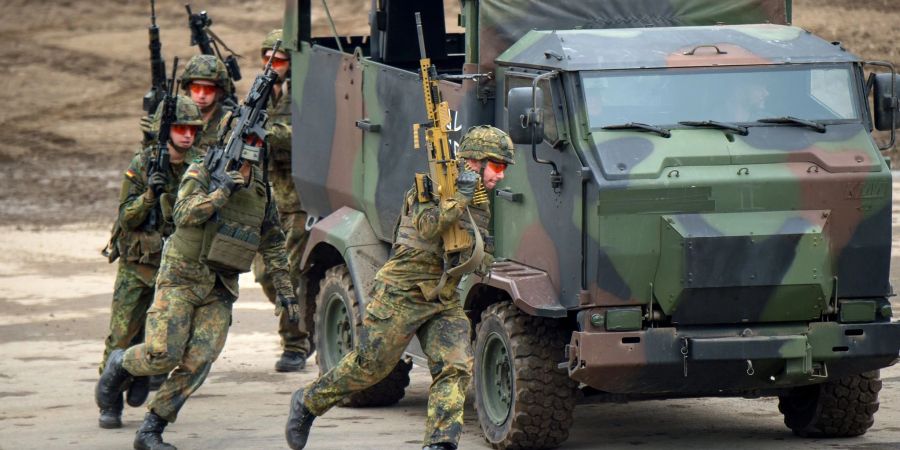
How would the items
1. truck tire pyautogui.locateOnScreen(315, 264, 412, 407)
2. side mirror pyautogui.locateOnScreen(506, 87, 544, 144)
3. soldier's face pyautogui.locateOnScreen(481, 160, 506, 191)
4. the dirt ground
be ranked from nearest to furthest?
soldier's face pyautogui.locateOnScreen(481, 160, 506, 191) < side mirror pyautogui.locateOnScreen(506, 87, 544, 144) < the dirt ground < truck tire pyautogui.locateOnScreen(315, 264, 412, 407)

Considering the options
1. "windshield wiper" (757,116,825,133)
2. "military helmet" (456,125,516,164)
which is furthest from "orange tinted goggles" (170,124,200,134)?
"windshield wiper" (757,116,825,133)

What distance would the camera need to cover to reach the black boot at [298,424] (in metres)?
9.59

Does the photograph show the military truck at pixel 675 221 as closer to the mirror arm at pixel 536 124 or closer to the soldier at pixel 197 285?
the mirror arm at pixel 536 124

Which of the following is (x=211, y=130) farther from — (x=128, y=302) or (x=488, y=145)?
(x=488, y=145)

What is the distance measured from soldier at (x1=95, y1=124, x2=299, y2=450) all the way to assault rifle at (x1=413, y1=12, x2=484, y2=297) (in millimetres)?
1193

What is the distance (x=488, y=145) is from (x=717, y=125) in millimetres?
1326

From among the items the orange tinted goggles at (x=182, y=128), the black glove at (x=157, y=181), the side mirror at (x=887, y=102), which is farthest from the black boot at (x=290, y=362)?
the side mirror at (x=887, y=102)

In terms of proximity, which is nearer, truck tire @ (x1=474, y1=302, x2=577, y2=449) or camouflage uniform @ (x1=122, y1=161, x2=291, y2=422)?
truck tire @ (x1=474, y1=302, x2=577, y2=449)

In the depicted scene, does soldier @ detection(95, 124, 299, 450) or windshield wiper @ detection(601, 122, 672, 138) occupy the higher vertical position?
windshield wiper @ detection(601, 122, 672, 138)

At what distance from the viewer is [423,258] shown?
933cm

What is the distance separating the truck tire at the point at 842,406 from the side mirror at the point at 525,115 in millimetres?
2119

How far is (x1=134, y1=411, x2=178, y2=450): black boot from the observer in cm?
1005

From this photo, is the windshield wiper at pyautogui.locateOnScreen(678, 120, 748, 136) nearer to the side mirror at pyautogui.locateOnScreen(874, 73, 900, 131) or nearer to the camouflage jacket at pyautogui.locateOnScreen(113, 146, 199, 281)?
the side mirror at pyautogui.locateOnScreen(874, 73, 900, 131)

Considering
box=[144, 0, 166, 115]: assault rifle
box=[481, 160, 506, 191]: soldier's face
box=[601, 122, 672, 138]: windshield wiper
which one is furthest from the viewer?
box=[144, 0, 166, 115]: assault rifle
